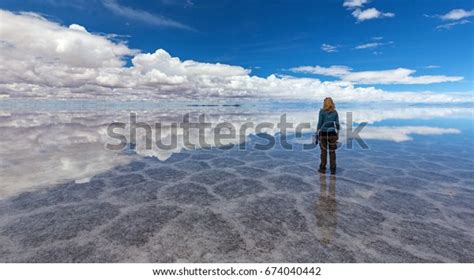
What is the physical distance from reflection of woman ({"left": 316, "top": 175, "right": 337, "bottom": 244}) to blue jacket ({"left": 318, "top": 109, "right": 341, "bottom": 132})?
62.1 inches

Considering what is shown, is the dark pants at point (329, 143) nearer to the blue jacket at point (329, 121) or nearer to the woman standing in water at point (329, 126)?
the woman standing in water at point (329, 126)

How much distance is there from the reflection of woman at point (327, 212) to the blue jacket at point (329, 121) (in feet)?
5.17

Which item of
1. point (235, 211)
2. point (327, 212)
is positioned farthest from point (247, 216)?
point (327, 212)

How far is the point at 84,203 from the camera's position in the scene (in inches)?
230

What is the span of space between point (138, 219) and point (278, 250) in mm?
2737

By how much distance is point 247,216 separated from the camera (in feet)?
17.2

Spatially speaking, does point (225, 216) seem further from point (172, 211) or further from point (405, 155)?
point (405, 155)

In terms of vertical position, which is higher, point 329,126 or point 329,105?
point 329,105

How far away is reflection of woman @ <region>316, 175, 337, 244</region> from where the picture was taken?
4.53 metres

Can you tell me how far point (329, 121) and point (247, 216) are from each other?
3.96m

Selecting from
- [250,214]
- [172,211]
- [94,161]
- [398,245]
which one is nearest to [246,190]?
[250,214]

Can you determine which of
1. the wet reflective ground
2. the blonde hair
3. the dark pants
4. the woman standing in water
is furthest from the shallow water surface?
the blonde hair

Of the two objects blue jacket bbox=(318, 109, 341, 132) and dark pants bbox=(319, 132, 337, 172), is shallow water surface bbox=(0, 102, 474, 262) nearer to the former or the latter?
dark pants bbox=(319, 132, 337, 172)

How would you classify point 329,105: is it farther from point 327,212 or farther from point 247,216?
point 247,216
